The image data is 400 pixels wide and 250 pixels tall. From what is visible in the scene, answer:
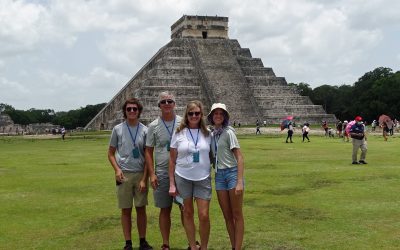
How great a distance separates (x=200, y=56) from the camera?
190 feet

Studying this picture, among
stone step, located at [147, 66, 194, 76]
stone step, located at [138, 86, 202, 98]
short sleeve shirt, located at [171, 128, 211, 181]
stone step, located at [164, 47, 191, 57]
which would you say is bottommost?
short sleeve shirt, located at [171, 128, 211, 181]

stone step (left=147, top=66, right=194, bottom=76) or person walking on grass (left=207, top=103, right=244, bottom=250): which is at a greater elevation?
stone step (left=147, top=66, right=194, bottom=76)

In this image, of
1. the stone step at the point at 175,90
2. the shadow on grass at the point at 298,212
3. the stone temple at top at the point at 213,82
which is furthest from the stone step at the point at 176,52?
the shadow on grass at the point at 298,212

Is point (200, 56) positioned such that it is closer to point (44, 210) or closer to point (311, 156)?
point (311, 156)

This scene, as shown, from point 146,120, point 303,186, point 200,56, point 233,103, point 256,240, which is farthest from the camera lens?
point 200,56

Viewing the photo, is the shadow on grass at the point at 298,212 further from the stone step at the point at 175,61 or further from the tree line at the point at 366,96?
the tree line at the point at 366,96

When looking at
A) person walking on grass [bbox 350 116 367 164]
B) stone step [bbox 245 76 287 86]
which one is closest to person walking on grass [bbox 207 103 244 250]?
person walking on grass [bbox 350 116 367 164]

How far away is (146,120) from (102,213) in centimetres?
4025

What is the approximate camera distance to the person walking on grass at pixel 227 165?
6.00 meters

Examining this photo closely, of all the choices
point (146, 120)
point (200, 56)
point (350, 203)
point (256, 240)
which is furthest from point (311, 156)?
point (200, 56)

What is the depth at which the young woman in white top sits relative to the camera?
594cm

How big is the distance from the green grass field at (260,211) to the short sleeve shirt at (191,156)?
1133mm

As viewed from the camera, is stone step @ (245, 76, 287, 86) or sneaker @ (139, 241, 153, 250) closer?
sneaker @ (139, 241, 153, 250)

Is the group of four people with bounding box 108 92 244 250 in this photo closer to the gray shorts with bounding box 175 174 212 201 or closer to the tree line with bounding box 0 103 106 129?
the gray shorts with bounding box 175 174 212 201
